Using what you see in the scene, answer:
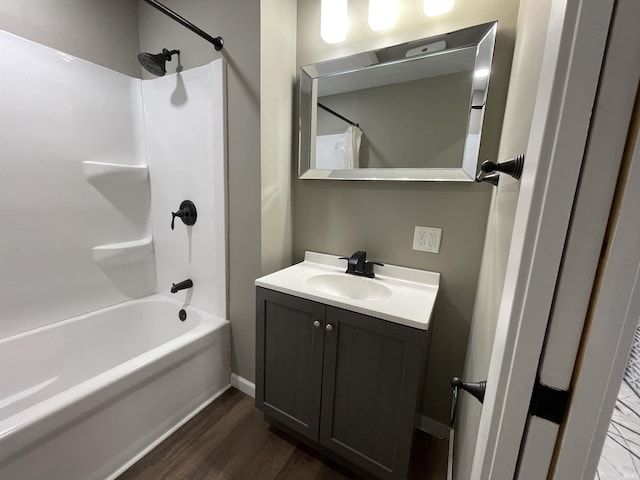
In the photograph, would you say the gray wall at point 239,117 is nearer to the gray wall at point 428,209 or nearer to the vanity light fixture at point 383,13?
the gray wall at point 428,209

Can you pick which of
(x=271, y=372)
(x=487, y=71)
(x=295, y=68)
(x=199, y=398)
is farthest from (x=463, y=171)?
(x=199, y=398)

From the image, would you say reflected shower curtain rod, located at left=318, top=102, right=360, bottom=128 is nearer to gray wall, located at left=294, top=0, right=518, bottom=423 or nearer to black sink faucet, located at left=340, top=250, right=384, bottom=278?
gray wall, located at left=294, top=0, right=518, bottom=423

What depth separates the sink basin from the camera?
1380 millimetres

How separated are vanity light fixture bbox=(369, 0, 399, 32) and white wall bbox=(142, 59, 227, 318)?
84cm

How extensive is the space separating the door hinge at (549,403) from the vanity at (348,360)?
554 millimetres

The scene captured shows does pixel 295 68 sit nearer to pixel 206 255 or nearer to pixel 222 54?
pixel 222 54

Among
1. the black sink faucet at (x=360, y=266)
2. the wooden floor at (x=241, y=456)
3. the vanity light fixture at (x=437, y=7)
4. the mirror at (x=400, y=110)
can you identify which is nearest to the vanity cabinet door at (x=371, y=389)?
the wooden floor at (x=241, y=456)

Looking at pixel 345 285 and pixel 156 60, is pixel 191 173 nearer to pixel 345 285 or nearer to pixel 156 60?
pixel 156 60

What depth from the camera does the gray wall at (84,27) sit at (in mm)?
1366

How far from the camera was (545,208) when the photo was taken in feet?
1.14

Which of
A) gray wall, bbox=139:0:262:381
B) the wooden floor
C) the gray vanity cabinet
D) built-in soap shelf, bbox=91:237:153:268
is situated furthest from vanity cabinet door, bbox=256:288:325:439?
built-in soap shelf, bbox=91:237:153:268

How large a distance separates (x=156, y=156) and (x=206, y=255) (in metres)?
0.83

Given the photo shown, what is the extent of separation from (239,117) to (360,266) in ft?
3.47

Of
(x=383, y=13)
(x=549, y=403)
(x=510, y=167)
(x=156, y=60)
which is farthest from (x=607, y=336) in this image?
(x=156, y=60)
